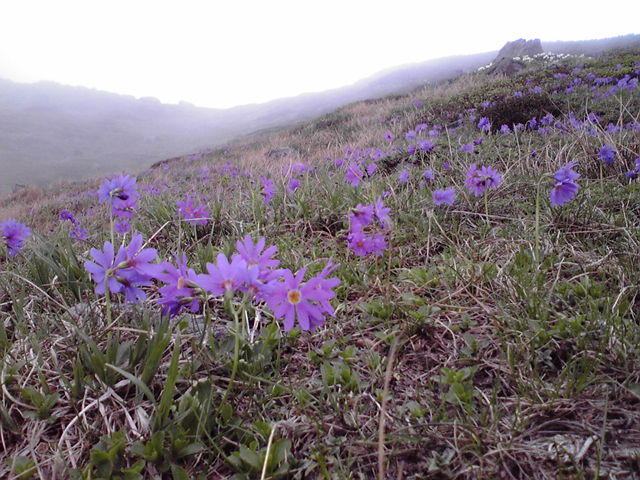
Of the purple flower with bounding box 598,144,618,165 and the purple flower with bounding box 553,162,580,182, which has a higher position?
the purple flower with bounding box 553,162,580,182

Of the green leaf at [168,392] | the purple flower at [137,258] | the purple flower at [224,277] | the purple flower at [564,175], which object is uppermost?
the purple flower at [137,258]

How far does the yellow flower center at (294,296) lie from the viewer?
1108 millimetres

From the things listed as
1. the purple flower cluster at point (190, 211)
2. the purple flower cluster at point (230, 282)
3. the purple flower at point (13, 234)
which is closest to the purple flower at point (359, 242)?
the purple flower cluster at point (230, 282)

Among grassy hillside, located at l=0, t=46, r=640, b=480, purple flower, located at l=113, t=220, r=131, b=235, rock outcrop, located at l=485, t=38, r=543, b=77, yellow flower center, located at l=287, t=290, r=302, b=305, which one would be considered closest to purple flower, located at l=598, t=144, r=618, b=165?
grassy hillside, located at l=0, t=46, r=640, b=480

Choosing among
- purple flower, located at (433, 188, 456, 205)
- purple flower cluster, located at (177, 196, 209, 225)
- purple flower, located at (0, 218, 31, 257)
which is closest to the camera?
purple flower, located at (0, 218, 31, 257)

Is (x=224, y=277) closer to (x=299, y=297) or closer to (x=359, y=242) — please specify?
(x=299, y=297)

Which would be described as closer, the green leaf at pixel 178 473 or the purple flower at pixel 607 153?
the green leaf at pixel 178 473

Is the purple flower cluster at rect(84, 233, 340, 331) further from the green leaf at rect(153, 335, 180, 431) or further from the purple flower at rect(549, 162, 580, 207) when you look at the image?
the purple flower at rect(549, 162, 580, 207)

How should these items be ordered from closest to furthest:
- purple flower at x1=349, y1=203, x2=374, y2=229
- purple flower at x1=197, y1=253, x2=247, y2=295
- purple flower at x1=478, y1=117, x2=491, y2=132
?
1. purple flower at x1=197, y1=253, x2=247, y2=295
2. purple flower at x1=349, y1=203, x2=374, y2=229
3. purple flower at x1=478, y1=117, x2=491, y2=132

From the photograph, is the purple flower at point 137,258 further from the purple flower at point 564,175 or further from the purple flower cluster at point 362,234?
the purple flower at point 564,175

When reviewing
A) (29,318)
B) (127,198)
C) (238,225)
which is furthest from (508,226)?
(29,318)

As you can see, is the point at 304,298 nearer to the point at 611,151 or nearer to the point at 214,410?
the point at 214,410

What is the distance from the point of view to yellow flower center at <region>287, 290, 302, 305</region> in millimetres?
1108

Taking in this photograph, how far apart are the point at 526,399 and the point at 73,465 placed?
5.29ft
